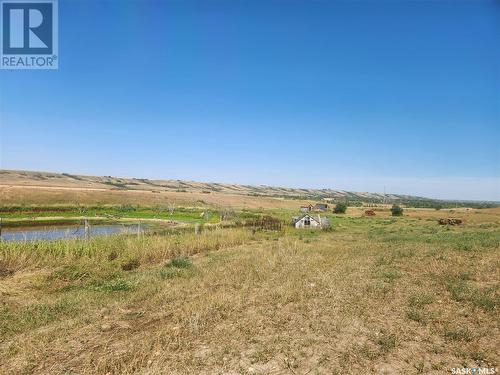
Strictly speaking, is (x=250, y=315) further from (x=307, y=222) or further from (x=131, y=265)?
(x=307, y=222)

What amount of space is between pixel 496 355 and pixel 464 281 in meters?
4.97

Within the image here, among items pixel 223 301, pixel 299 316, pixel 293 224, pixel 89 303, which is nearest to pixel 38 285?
pixel 89 303

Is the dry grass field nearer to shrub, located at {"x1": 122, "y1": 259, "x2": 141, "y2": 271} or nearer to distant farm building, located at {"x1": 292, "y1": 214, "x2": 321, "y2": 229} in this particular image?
shrub, located at {"x1": 122, "y1": 259, "x2": 141, "y2": 271}

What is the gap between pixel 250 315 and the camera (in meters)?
7.79

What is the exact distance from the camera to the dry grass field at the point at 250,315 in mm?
5680

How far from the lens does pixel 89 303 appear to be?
9.23 metres

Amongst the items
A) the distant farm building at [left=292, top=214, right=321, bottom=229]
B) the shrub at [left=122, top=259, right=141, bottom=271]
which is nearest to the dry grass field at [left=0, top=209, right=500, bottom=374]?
the shrub at [left=122, top=259, right=141, bottom=271]

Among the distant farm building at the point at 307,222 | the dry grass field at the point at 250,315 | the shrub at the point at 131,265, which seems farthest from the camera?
the distant farm building at the point at 307,222

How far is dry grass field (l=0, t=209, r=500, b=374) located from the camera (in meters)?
5.68

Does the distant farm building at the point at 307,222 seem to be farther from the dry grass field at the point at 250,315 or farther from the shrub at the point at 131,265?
the shrub at the point at 131,265

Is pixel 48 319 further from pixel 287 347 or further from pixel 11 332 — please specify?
pixel 287 347

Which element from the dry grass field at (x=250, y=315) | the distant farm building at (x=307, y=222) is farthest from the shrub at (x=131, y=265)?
the distant farm building at (x=307, y=222)

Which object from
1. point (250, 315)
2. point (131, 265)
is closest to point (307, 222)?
point (131, 265)

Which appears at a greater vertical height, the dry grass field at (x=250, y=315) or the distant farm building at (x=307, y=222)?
the dry grass field at (x=250, y=315)
